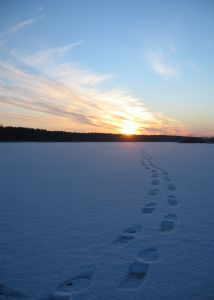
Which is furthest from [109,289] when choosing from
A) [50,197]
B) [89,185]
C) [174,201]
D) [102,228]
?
[89,185]

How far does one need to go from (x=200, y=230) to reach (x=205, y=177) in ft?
11.5

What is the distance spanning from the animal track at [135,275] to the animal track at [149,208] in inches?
52.3

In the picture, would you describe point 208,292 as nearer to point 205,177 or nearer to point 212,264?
point 212,264

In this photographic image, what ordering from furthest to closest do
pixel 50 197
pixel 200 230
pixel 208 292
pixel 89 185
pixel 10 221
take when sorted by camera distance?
1. pixel 89 185
2. pixel 50 197
3. pixel 10 221
4. pixel 200 230
5. pixel 208 292

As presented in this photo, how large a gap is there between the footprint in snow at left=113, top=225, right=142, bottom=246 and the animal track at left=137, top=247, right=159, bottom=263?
23 cm

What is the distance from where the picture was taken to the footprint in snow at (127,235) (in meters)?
2.36

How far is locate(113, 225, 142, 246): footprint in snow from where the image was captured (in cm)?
236

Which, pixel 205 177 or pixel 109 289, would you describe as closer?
pixel 109 289

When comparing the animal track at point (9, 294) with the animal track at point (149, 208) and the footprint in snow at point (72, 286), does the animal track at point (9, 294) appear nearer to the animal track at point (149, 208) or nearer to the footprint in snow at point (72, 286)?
the footprint in snow at point (72, 286)

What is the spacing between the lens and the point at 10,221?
115 inches

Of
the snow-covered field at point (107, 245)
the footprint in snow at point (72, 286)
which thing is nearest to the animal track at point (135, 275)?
the snow-covered field at point (107, 245)

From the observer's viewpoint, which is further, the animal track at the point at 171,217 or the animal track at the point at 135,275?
the animal track at the point at 171,217

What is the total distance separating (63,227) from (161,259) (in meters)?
1.10

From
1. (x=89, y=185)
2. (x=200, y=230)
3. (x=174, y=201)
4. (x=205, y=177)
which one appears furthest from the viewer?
(x=205, y=177)
